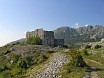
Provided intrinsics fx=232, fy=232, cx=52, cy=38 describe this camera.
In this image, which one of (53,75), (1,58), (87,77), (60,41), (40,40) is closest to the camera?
(87,77)

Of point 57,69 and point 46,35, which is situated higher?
point 46,35

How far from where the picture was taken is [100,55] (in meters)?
59.9

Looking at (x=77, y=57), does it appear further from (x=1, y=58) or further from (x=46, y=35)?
(x=46, y=35)

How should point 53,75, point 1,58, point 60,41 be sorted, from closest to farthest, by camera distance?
point 53,75
point 1,58
point 60,41

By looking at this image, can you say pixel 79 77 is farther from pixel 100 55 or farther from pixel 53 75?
pixel 100 55

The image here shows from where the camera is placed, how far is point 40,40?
454ft

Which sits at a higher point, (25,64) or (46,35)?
(46,35)

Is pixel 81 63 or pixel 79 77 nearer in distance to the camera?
pixel 79 77

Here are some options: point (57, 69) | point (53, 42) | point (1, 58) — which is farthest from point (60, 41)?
point (57, 69)

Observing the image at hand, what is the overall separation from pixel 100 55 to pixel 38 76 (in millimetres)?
25249

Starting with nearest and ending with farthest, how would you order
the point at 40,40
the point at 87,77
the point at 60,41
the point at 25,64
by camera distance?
the point at 87,77 → the point at 25,64 → the point at 40,40 → the point at 60,41

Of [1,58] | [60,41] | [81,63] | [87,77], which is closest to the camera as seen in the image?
[87,77]

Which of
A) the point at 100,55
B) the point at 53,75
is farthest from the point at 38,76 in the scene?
the point at 100,55

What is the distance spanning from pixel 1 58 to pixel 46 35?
61.8 meters
